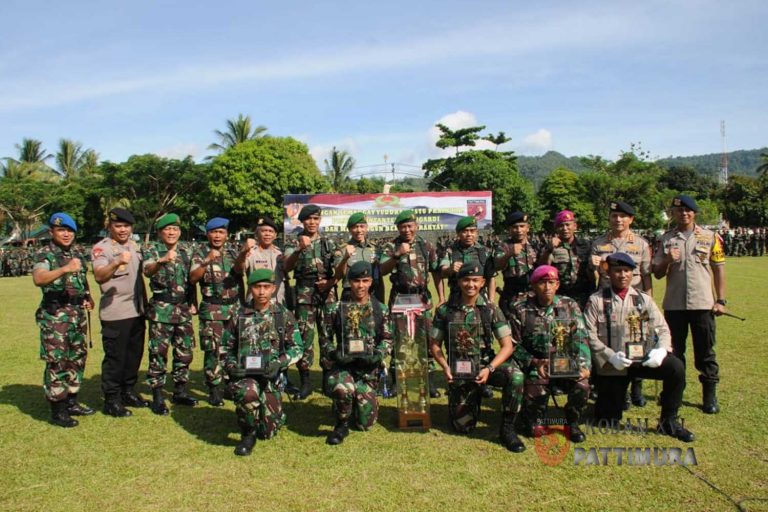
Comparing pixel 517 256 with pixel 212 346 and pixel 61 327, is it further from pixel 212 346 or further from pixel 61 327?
pixel 61 327

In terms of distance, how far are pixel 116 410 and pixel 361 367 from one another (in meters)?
2.58

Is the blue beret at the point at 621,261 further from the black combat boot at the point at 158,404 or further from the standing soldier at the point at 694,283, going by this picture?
the black combat boot at the point at 158,404

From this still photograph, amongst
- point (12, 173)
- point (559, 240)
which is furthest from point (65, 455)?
point (12, 173)

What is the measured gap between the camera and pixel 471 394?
4816mm

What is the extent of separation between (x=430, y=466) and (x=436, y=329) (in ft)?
3.91

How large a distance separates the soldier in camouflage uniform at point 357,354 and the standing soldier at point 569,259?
188 cm

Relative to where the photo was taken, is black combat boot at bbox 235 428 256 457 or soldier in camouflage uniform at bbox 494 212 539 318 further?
soldier in camouflage uniform at bbox 494 212 539 318

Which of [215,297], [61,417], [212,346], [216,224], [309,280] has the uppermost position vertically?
[216,224]

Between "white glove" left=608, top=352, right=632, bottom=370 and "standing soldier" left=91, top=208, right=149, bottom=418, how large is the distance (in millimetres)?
4525

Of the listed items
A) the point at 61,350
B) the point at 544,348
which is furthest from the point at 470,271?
the point at 61,350

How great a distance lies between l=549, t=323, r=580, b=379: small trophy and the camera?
178 inches

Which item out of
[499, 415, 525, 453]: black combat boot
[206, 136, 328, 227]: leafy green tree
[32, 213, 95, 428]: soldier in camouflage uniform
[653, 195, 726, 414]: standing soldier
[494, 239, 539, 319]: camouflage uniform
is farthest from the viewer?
[206, 136, 328, 227]: leafy green tree

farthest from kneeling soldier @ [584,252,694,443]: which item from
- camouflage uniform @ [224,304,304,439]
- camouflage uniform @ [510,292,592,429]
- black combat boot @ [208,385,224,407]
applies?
black combat boot @ [208,385,224,407]

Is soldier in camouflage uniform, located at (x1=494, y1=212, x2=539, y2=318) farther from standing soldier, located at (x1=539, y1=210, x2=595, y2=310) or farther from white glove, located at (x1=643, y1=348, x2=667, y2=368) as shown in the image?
white glove, located at (x1=643, y1=348, x2=667, y2=368)
